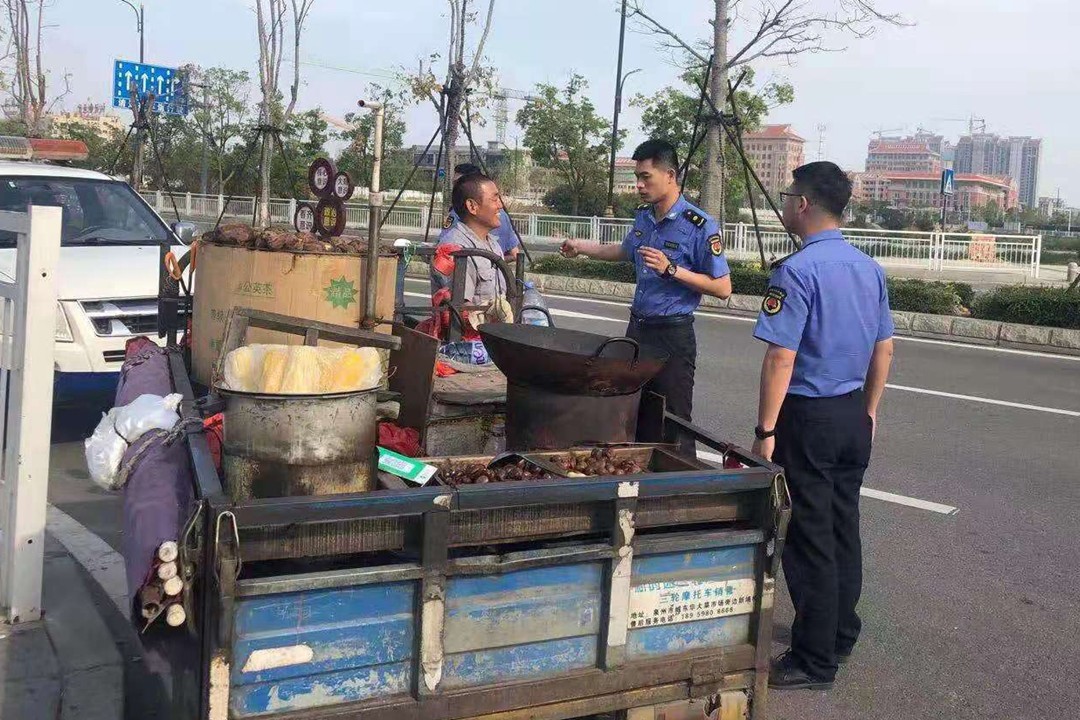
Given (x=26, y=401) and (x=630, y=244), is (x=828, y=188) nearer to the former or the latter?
(x=630, y=244)

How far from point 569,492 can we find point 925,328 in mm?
12605

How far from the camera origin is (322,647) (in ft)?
8.39

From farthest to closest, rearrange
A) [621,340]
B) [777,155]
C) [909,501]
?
[777,155] < [909,501] < [621,340]

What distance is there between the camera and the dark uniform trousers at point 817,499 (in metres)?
3.83

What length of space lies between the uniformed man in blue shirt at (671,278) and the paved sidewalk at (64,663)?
2.68 metres

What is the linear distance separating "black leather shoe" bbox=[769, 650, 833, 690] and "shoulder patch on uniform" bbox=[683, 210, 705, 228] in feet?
7.21

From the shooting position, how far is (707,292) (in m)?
5.05

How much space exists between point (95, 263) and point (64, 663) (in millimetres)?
4187

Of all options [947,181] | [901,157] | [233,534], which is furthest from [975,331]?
[901,157]

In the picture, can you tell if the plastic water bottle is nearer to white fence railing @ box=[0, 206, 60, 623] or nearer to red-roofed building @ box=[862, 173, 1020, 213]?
white fence railing @ box=[0, 206, 60, 623]

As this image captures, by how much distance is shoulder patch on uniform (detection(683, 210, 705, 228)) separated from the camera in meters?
5.20

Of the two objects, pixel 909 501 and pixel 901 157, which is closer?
pixel 909 501

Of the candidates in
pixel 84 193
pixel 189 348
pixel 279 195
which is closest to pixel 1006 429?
pixel 189 348

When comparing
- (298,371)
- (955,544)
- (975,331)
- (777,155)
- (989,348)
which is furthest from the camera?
(777,155)
